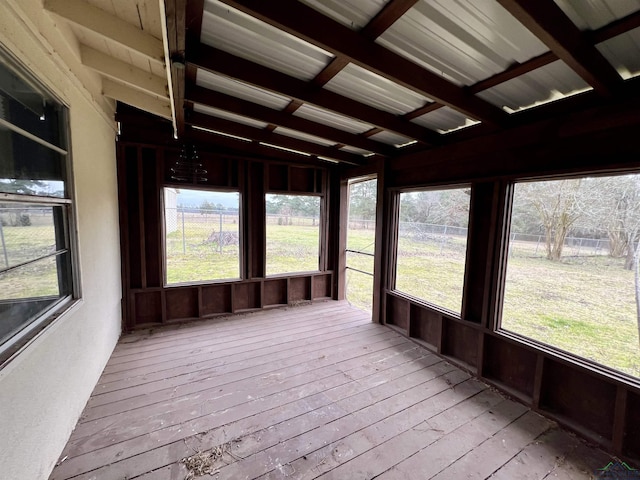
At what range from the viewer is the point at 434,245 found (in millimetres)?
3430

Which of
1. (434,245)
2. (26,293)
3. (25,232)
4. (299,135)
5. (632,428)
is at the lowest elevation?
(632,428)

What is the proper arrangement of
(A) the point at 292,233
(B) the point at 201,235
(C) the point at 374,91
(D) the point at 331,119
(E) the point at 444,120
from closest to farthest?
(C) the point at 374,91 < (E) the point at 444,120 < (D) the point at 331,119 < (B) the point at 201,235 < (A) the point at 292,233

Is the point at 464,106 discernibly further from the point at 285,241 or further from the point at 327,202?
the point at 285,241

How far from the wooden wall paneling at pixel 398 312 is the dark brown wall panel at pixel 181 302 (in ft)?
9.94

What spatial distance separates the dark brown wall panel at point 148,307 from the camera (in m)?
3.70

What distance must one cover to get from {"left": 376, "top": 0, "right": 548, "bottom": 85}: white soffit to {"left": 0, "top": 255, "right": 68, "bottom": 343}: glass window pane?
250cm

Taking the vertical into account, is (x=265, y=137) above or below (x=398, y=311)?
above

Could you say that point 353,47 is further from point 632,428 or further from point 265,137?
point 632,428

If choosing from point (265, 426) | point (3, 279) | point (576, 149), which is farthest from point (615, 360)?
point (3, 279)

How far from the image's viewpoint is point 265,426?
202 cm

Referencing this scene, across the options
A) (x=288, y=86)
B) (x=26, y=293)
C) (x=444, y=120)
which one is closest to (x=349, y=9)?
(x=288, y=86)

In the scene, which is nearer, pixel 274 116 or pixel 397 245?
Answer: pixel 274 116

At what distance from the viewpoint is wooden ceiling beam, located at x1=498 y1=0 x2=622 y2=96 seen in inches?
46.4

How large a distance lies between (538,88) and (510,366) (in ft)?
8.20
